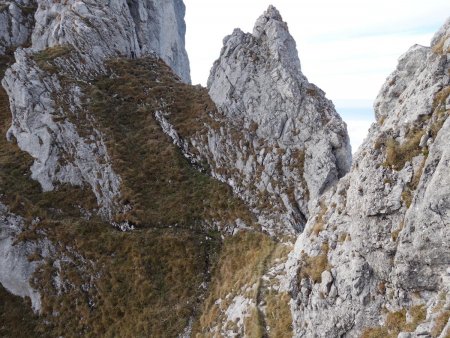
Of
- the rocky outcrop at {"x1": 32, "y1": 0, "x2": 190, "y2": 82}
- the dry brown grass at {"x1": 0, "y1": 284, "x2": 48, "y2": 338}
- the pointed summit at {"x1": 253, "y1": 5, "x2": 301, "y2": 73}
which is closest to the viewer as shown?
the dry brown grass at {"x1": 0, "y1": 284, "x2": 48, "y2": 338}

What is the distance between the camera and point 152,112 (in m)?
41.2

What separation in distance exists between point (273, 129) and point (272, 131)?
0.21 meters

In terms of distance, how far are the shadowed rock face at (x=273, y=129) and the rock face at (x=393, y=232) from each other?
33.5 ft

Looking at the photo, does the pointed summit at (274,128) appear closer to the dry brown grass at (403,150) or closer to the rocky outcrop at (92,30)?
the dry brown grass at (403,150)

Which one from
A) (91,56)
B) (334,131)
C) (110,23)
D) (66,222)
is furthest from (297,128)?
(110,23)

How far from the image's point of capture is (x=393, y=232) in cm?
1566

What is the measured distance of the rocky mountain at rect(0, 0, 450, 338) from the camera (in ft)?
51.8

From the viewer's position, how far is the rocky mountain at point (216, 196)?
1578 centimetres

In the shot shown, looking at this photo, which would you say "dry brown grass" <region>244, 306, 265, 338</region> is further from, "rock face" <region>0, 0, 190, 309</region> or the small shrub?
"rock face" <region>0, 0, 190, 309</region>

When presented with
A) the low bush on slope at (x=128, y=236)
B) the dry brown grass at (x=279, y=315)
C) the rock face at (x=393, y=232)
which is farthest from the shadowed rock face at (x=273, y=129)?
the rock face at (x=393, y=232)

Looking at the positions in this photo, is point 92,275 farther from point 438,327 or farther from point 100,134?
point 438,327

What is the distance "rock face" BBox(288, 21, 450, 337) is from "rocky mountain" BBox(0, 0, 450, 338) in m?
0.07

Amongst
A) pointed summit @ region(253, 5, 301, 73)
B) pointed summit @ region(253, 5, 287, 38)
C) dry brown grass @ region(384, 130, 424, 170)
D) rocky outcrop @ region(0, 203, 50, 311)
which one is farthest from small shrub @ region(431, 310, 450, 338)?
pointed summit @ region(253, 5, 287, 38)

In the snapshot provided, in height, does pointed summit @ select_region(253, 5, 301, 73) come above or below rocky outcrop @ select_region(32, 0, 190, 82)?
below
